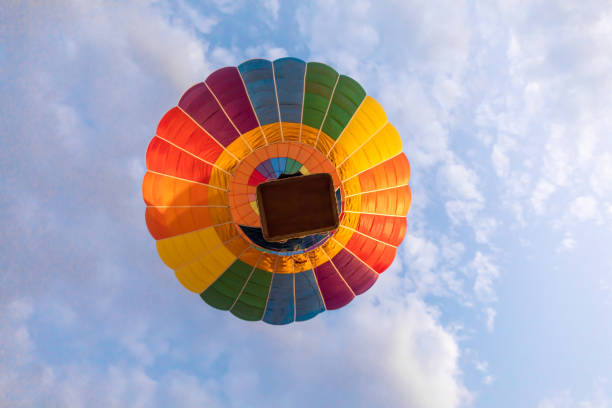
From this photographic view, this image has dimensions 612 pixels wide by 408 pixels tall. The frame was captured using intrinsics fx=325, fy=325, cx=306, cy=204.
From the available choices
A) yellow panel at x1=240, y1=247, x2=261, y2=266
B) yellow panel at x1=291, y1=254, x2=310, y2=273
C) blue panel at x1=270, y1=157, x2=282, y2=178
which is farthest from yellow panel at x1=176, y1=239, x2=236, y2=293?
blue panel at x1=270, y1=157, x2=282, y2=178

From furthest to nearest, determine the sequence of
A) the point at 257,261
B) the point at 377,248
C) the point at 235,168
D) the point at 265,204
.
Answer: the point at 377,248, the point at 257,261, the point at 235,168, the point at 265,204

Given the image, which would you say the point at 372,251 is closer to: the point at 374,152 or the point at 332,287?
the point at 332,287

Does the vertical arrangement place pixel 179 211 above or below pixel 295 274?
above

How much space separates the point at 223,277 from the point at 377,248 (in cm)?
381

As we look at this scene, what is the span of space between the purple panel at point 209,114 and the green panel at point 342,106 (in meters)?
2.10

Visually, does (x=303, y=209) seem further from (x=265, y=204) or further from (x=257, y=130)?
(x=257, y=130)

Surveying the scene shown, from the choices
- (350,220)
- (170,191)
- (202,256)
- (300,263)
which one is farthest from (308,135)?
(202,256)

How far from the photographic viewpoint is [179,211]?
7309mm

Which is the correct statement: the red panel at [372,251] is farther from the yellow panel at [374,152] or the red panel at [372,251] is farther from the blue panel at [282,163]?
the blue panel at [282,163]

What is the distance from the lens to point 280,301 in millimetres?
7805

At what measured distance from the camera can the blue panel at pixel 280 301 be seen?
7.70 metres

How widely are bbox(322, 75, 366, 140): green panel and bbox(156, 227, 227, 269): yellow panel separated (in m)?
3.53

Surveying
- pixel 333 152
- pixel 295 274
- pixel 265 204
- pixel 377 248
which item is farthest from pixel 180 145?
pixel 377 248

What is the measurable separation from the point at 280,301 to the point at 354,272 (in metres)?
1.93
